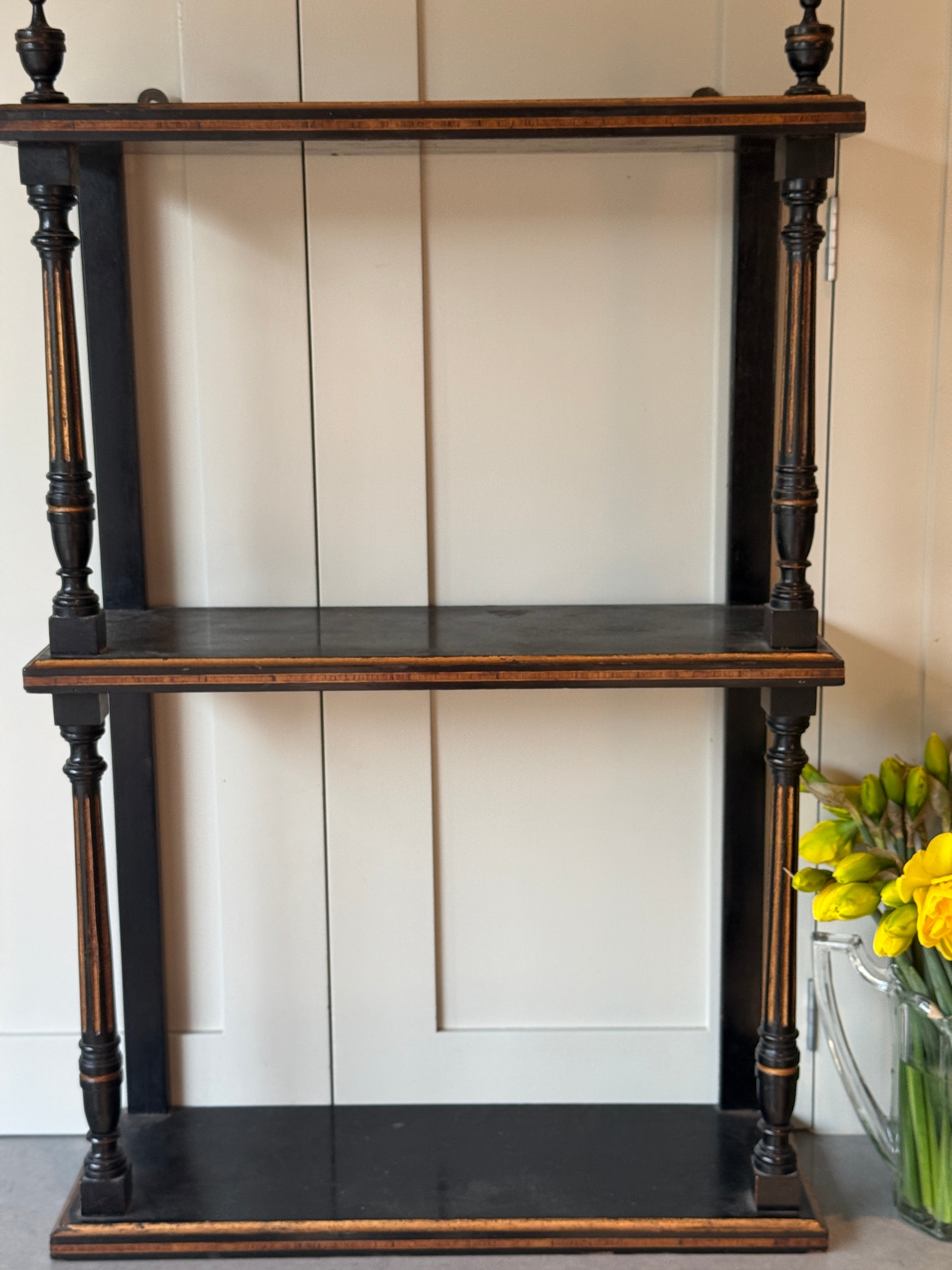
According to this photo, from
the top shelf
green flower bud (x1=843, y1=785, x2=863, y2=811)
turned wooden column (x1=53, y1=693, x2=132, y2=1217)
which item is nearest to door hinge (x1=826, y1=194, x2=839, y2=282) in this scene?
the top shelf

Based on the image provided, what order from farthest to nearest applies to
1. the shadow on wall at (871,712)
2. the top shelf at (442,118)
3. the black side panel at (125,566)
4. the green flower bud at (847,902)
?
the shadow on wall at (871,712) → the black side panel at (125,566) → the green flower bud at (847,902) → the top shelf at (442,118)

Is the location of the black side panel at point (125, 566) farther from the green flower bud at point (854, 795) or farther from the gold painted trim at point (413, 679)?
the green flower bud at point (854, 795)

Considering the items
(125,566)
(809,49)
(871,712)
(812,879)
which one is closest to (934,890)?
(812,879)

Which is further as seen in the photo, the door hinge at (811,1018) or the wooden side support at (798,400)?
the door hinge at (811,1018)

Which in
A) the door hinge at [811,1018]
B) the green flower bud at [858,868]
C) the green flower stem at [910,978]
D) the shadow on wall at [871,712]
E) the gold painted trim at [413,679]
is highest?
the gold painted trim at [413,679]

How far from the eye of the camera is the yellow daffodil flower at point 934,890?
1.67m

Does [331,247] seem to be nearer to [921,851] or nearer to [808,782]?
[808,782]

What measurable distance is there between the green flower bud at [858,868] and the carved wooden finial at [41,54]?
139 centimetres

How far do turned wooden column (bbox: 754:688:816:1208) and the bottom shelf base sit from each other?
64 mm

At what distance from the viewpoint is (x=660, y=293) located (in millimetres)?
1933

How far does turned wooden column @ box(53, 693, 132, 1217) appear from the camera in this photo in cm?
175

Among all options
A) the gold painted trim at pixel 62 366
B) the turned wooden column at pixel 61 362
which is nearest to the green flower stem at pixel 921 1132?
the turned wooden column at pixel 61 362

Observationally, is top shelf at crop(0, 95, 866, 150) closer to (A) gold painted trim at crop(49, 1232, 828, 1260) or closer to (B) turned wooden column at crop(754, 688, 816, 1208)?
(B) turned wooden column at crop(754, 688, 816, 1208)

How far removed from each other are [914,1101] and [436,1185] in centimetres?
68
